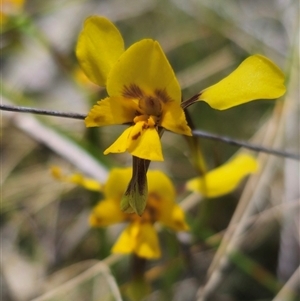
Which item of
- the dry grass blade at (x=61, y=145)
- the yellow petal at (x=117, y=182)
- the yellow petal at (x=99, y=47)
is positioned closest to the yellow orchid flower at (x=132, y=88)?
the yellow petal at (x=99, y=47)

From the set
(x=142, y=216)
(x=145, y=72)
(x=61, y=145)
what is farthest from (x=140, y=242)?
(x=61, y=145)

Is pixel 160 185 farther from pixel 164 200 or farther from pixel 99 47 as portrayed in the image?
pixel 99 47

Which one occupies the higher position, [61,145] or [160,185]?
[61,145]

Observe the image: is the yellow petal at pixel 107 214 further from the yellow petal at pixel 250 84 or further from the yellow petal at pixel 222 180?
the yellow petal at pixel 250 84

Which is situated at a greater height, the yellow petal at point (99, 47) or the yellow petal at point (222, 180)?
the yellow petal at point (99, 47)

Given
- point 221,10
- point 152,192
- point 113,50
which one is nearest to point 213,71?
point 221,10

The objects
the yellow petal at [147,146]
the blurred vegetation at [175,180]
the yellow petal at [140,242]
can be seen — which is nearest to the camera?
the yellow petal at [147,146]
